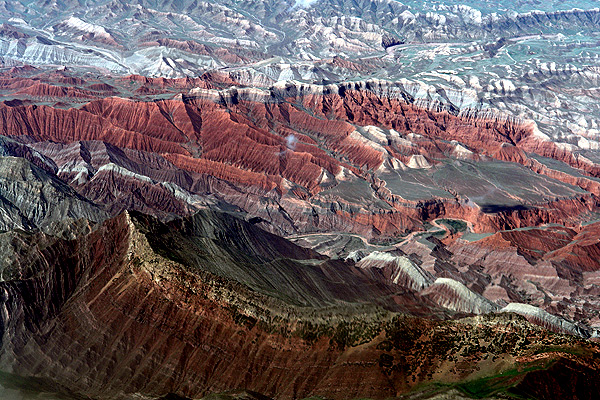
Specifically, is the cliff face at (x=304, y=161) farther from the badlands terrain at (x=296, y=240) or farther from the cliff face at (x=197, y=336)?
the cliff face at (x=197, y=336)

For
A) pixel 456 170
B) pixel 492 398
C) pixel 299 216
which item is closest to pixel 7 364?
pixel 492 398

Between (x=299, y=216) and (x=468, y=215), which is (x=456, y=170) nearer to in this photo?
(x=468, y=215)

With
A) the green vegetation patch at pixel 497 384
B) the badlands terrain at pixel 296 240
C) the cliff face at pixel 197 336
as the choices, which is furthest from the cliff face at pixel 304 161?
the green vegetation patch at pixel 497 384

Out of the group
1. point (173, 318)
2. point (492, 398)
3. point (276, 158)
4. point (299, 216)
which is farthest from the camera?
point (276, 158)

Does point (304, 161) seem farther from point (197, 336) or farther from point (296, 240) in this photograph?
point (197, 336)

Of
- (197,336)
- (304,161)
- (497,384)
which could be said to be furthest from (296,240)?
(497,384)

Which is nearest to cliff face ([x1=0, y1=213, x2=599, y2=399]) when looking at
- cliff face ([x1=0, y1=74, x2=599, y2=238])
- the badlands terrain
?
the badlands terrain

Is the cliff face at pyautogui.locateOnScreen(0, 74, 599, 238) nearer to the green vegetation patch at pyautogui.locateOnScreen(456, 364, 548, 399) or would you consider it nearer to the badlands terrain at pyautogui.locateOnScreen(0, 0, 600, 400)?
the badlands terrain at pyautogui.locateOnScreen(0, 0, 600, 400)
